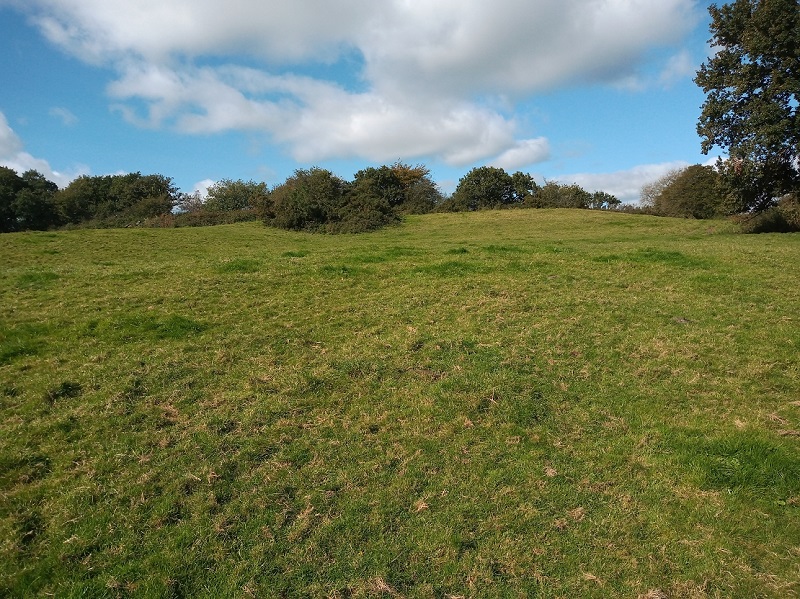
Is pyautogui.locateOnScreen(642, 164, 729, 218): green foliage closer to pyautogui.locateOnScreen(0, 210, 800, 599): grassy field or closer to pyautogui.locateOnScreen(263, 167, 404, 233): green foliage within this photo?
pyautogui.locateOnScreen(263, 167, 404, 233): green foliage

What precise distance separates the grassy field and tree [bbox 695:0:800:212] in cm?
2129

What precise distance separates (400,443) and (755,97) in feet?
111

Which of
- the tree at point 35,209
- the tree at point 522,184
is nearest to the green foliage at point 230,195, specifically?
the tree at point 35,209

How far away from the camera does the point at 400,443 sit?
6129 mm

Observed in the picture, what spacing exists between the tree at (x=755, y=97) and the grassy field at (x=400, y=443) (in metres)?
21.3

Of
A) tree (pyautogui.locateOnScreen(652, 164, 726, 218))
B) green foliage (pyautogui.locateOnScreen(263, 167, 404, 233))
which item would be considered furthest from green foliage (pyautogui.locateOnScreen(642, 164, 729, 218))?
green foliage (pyautogui.locateOnScreen(263, 167, 404, 233))

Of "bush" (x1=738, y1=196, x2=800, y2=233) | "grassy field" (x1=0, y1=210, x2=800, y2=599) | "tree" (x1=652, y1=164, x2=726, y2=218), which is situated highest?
"tree" (x1=652, y1=164, x2=726, y2=218)

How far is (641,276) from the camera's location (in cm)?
1405

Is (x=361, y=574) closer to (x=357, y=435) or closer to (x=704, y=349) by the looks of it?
(x=357, y=435)

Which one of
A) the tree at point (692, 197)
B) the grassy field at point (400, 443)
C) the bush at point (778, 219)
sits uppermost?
the tree at point (692, 197)

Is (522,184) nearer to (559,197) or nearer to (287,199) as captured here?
(559,197)

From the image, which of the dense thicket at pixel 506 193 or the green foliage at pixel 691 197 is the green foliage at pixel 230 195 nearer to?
the dense thicket at pixel 506 193

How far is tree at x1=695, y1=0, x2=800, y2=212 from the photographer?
2706 centimetres

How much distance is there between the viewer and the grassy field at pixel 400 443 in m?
4.32
